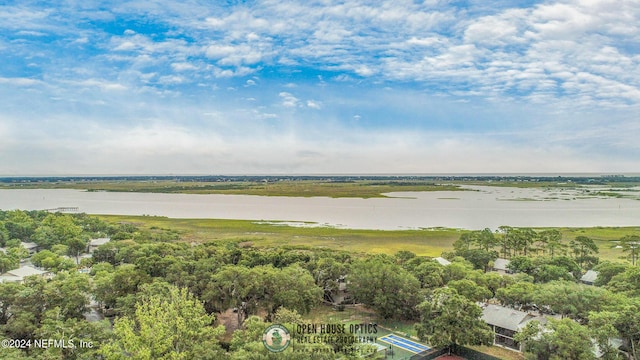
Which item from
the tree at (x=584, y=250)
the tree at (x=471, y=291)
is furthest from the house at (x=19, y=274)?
the tree at (x=584, y=250)

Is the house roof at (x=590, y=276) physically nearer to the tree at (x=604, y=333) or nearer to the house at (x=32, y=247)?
the tree at (x=604, y=333)

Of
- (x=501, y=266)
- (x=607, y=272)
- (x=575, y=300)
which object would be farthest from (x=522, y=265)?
(x=575, y=300)

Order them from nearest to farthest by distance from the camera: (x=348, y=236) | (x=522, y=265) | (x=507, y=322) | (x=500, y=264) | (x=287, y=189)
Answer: (x=507, y=322) < (x=522, y=265) < (x=500, y=264) < (x=348, y=236) < (x=287, y=189)

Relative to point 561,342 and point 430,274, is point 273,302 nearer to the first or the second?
point 430,274

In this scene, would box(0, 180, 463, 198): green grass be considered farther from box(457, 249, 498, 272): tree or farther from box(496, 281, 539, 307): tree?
box(496, 281, 539, 307): tree

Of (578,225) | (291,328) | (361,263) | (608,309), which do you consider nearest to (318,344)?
(291,328)

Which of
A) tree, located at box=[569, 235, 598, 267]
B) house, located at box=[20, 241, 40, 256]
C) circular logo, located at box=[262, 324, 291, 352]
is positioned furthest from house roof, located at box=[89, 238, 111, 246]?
tree, located at box=[569, 235, 598, 267]
